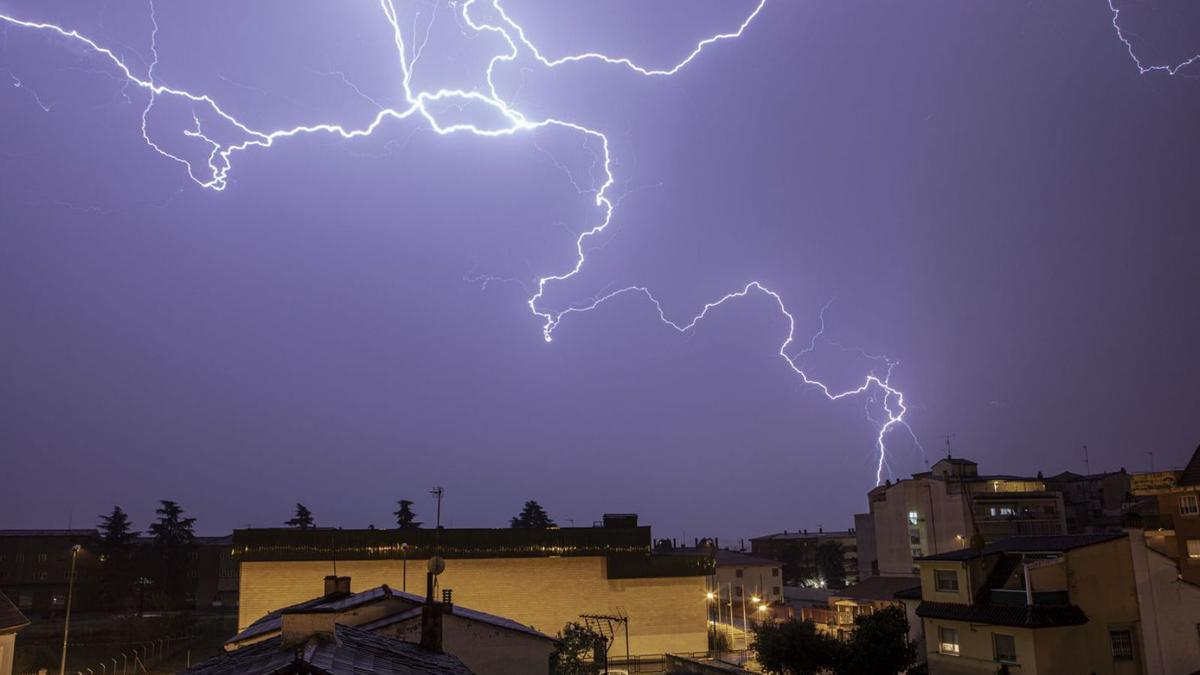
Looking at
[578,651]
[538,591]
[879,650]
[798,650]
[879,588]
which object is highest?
[538,591]

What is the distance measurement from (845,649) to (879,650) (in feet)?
4.13

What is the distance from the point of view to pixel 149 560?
69125mm

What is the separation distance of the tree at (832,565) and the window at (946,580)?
58.9 m

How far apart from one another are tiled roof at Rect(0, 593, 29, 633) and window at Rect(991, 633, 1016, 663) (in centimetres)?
2926

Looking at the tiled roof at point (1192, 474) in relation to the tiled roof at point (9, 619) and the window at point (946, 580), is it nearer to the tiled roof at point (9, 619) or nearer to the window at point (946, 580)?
the window at point (946, 580)

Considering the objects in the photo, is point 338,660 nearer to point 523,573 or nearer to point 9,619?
point 9,619

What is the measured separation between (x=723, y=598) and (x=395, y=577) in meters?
31.8

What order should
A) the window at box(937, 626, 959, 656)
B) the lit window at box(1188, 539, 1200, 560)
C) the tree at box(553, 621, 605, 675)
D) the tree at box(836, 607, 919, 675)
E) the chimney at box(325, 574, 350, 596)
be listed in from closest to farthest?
→ 1. the chimney at box(325, 574, 350, 596)
2. the window at box(937, 626, 959, 656)
3. the tree at box(836, 607, 919, 675)
4. the tree at box(553, 621, 605, 675)
5. the lit window at box(1188, 539, 1200, 560)

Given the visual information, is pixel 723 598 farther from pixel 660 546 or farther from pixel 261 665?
pixel 261 665

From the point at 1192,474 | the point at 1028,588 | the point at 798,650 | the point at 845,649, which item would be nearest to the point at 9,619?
the point at 798,650

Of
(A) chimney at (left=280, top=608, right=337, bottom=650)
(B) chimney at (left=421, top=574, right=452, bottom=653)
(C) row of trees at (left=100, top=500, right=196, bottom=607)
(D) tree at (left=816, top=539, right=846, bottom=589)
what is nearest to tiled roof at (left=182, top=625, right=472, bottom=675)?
(A) chimney at (left=280, top=608, right=337, bottom=650)

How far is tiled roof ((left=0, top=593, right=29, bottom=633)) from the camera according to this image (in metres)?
24.5

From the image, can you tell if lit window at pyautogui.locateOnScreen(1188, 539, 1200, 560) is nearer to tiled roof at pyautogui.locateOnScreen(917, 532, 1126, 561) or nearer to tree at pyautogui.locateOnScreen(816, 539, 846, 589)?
tiled roof at pyautogui.locateOnScreen(917, 532, 1126, 561)

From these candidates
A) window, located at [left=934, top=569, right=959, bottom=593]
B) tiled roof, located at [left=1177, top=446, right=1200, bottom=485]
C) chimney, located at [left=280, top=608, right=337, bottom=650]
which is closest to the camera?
chimney, located at [left=280, top=608, right=337, bottom=650]
